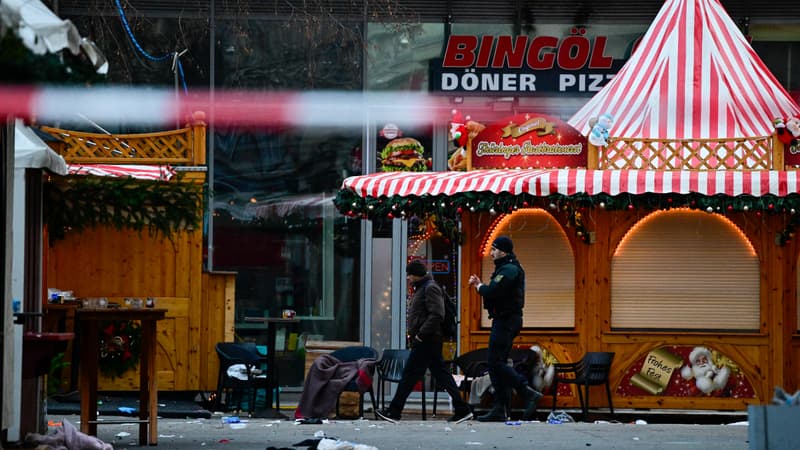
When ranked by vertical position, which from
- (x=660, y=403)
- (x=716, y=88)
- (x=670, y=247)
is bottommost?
(x=660, y=403)

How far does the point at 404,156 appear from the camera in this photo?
67.1ft

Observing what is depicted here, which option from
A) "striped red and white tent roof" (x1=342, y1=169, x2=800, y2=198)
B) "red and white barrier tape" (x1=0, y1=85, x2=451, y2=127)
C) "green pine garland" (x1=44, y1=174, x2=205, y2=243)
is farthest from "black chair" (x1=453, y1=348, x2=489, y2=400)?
"green pine garland" (x1=44, y1=174, x2=205, y2=243)

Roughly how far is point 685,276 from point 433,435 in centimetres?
477

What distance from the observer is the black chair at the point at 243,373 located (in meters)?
16.8

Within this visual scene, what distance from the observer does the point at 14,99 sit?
9.45m

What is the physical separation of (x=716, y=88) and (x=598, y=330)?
358cm

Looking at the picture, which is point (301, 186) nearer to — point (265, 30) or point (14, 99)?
point (265, 30)

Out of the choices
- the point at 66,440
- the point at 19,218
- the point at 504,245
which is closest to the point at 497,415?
the point at 504,245

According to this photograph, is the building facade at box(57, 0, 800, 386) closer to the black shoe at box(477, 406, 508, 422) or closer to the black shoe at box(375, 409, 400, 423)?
the black shoe at box(375, 409, 400, 423)

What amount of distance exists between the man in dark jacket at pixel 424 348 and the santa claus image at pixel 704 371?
2.85m

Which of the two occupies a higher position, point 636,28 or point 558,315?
point 636,28

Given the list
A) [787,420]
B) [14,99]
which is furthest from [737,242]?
[14,99]

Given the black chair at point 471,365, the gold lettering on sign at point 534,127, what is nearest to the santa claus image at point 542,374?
the black chair at point 471,365

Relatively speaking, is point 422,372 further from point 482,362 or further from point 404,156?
point 404,156
